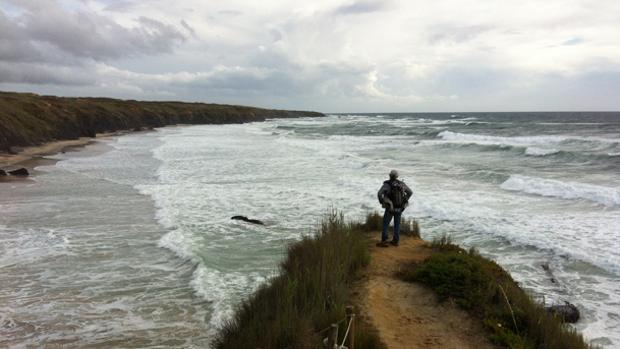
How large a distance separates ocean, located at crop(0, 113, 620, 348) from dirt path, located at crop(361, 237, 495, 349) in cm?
142

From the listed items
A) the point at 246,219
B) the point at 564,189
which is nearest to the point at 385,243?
the point at 246,219

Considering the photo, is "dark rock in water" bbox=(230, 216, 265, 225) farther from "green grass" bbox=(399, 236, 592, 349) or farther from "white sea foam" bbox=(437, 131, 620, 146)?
"white sea foam" bbox=(437, 131, 620, 146)

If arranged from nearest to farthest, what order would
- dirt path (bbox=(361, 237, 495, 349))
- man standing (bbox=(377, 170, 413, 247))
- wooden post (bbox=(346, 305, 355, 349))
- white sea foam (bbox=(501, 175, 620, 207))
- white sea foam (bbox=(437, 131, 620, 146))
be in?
wooden post (bbox=(346, 305, 355, 349)) < dirt path (bbox=(361, 237, 495, 349)) < man standing (bbox=(377, 170, 413, 247)) < white sea foam (bbox=(501, 175, 620, 207)) < white sea foam (bbox=(437, 131, 620, 146))

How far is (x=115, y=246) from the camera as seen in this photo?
10.5 m

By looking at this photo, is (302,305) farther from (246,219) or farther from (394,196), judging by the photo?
(246,219)

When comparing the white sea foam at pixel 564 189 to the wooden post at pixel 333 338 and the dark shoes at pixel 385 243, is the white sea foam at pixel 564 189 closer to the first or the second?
the dark shoes at pixel 385 243

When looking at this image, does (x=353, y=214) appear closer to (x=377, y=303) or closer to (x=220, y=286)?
(x=220, y=286)

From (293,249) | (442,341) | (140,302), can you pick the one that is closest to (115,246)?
(140,302)

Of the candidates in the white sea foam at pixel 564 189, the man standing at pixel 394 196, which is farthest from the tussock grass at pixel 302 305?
the white sea foam at pixel 564 189

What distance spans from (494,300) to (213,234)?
715 cm

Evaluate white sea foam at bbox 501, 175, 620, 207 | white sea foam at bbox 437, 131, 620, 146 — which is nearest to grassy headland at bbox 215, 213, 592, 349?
white sea foam at bbox 501, 175, 620, 207

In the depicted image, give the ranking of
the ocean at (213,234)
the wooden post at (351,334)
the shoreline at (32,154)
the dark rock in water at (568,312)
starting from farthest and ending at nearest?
the shoreline at (32,154) < the ocean at (213,234) < the dark rock in water at (568,312) < the wooden post at (351,334)

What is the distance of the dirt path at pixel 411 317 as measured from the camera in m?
5.58

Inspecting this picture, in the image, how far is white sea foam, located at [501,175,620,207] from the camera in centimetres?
1554
